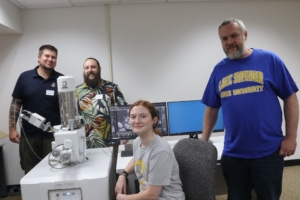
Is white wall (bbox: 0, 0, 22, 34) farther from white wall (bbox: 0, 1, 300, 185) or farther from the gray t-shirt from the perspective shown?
the gray t-shirt

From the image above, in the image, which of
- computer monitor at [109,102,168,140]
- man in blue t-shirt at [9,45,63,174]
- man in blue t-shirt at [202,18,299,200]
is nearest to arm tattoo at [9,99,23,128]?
man in blue t-shirt at [9,45,63,174]

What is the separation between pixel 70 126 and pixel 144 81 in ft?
6.13

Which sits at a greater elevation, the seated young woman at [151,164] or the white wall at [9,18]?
the white wall at [9,18]

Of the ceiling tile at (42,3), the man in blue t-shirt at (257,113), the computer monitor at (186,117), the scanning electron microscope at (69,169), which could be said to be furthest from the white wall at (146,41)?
the man in blue t-shirt at (257,113)

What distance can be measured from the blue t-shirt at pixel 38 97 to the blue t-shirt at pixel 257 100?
5.92 feet

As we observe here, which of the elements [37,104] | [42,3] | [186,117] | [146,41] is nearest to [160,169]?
[186,117]

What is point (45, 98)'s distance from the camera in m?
2.51

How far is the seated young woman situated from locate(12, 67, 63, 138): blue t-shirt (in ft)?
4.50

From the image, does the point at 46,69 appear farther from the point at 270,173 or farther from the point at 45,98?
the point at 270,173

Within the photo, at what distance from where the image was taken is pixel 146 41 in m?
3.35

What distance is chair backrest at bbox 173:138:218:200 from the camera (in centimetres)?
133

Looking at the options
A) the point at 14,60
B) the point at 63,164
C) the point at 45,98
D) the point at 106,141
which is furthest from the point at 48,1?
the point at 63,164

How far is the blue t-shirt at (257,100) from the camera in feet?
4.65

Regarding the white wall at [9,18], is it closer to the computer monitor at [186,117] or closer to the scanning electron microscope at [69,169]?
the scanning electron microscope at [69,169]
